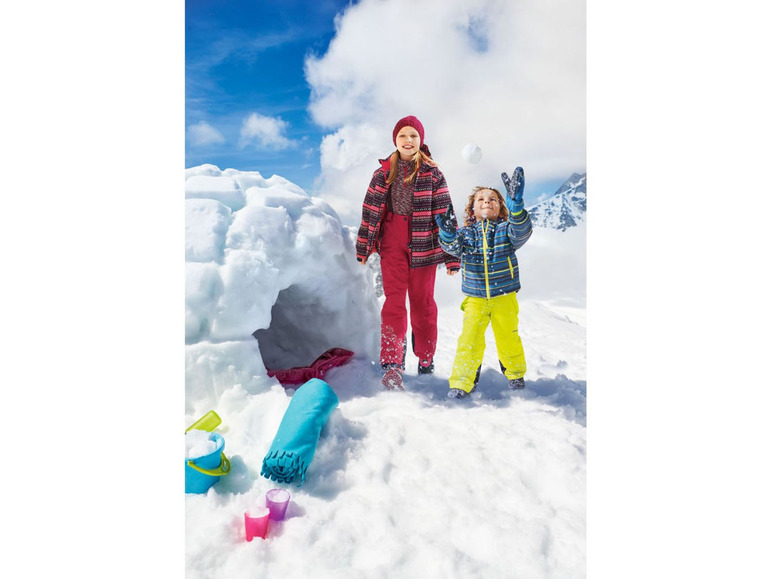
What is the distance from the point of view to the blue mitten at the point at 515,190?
6.92ft

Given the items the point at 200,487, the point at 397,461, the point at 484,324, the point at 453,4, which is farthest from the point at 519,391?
the point at 453,4

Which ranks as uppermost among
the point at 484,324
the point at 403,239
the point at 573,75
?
the point at 573,75

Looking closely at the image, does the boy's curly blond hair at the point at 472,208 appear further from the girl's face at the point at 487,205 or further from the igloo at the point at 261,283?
the igloo at the point at 261,283

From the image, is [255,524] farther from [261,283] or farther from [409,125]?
[409,125]

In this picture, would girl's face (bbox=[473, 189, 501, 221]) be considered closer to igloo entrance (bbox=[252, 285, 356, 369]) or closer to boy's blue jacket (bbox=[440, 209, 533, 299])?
boy's blue jacket (bbox=[440, 209, 533, 299])

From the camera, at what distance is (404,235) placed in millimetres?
2615

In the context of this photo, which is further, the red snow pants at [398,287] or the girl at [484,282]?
the red snow pants at [398,287]

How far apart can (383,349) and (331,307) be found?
488mm

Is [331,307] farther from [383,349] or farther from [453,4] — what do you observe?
[453,4]

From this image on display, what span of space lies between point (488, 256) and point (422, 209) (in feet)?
1.43

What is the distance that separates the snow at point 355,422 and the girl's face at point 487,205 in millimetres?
370

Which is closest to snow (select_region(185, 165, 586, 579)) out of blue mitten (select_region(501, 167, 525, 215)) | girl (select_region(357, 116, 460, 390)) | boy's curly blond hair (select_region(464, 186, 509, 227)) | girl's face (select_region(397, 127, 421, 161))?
girl (select_region(357, 116, 460, 390))

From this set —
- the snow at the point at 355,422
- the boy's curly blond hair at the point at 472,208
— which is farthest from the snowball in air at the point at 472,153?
the snow at the point at 355,422

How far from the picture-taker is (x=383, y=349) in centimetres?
265
